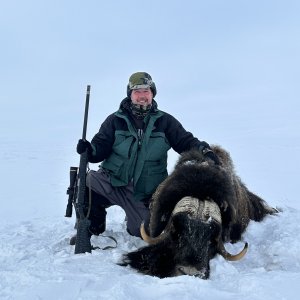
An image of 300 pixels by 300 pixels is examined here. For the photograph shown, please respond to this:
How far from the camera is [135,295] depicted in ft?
7.81

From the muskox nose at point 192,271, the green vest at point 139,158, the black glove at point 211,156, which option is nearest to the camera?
the muskox nose at point 192,271

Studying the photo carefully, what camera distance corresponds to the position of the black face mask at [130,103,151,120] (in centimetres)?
427

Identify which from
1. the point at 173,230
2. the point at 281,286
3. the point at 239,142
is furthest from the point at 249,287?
the point at 239,142

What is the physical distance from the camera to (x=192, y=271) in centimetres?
290

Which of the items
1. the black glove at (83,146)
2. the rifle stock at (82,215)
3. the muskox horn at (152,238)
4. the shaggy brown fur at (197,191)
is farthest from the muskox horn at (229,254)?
the black glove at (83,146)

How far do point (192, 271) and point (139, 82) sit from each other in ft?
6.43

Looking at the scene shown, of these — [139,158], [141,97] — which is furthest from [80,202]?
[141,97]

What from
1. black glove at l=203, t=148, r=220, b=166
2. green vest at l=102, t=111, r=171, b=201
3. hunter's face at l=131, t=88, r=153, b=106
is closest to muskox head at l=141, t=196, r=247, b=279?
black glove at l=203, t=148, r=220, b=166

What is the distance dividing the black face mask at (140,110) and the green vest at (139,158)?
0.06m

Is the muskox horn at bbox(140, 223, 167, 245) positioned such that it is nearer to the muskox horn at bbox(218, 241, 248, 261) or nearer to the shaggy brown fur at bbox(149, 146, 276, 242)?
the shaggy brown fur at bbox(149, 146, 276, 242)

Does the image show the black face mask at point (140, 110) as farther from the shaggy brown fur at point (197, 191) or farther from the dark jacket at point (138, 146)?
the shaggy brown fur at point (197, 191)

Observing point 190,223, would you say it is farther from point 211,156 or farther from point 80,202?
point 80,202

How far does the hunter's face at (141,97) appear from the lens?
4270mm

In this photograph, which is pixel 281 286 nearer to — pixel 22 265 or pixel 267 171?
pixel 22 265
